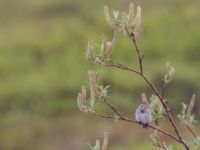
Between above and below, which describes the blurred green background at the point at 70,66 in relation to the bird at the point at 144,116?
below

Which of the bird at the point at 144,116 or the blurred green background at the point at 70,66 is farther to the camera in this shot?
the blurred green background at the point at 70,66

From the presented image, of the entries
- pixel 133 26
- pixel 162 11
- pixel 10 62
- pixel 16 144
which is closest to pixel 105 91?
pixel 133 26

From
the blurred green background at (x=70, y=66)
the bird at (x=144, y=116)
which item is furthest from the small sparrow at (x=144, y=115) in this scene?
the blurred green background at (x=70, y=66)

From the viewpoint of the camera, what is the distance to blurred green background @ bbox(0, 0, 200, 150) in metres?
14.8

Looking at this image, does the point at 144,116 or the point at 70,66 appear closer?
the point at 144,116

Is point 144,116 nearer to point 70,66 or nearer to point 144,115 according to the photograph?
point 144,115

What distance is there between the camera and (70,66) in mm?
18078

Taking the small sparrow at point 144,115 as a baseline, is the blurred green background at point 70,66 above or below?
below

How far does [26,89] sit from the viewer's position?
56.2 ft

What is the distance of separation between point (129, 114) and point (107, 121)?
81 centimetres

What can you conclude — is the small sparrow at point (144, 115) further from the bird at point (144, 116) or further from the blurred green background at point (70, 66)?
the blurred green background at point (70, 66)

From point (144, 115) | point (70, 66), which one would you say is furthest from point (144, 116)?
point (70, 66)

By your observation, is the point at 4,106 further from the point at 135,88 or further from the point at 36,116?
the point at 135,88

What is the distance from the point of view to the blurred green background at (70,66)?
14.8m
